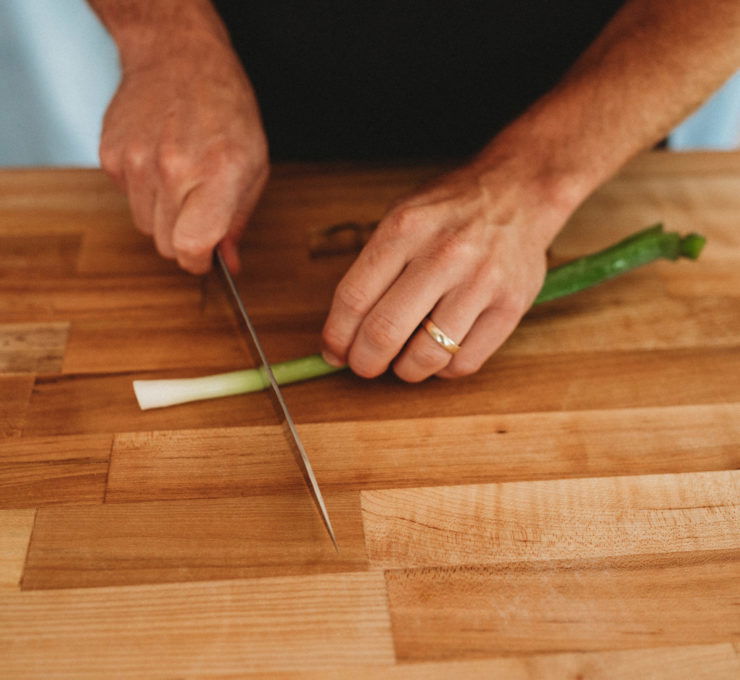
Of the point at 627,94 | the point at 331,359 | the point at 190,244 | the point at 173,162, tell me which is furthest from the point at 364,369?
the point at 627,94

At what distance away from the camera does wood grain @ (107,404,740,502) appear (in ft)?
3.14

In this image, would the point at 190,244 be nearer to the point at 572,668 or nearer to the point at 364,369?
the point at 364,369

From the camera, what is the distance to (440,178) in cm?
114

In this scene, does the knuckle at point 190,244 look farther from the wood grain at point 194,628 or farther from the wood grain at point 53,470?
the wood grain at point 194,628

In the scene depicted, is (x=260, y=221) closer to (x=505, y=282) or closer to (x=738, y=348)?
(x=505, y=282)

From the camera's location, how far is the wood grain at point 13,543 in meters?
0.84

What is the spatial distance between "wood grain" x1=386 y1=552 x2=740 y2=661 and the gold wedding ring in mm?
308

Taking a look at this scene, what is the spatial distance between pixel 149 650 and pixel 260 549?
17 centimetres

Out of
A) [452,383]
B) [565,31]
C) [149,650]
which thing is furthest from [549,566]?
[565,31]

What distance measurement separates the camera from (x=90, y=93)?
2.53 metres

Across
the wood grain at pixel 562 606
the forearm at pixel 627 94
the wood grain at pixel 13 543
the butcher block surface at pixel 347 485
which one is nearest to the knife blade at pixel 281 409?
the butcher block surface at pixel 347 485

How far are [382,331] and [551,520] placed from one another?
1.12 ft

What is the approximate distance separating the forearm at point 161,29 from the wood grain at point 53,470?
0.65 metres

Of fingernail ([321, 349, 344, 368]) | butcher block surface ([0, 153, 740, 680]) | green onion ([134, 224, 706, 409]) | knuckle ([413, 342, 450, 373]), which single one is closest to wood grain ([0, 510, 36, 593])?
butcher block surface ([0, 153, 740, 680])
